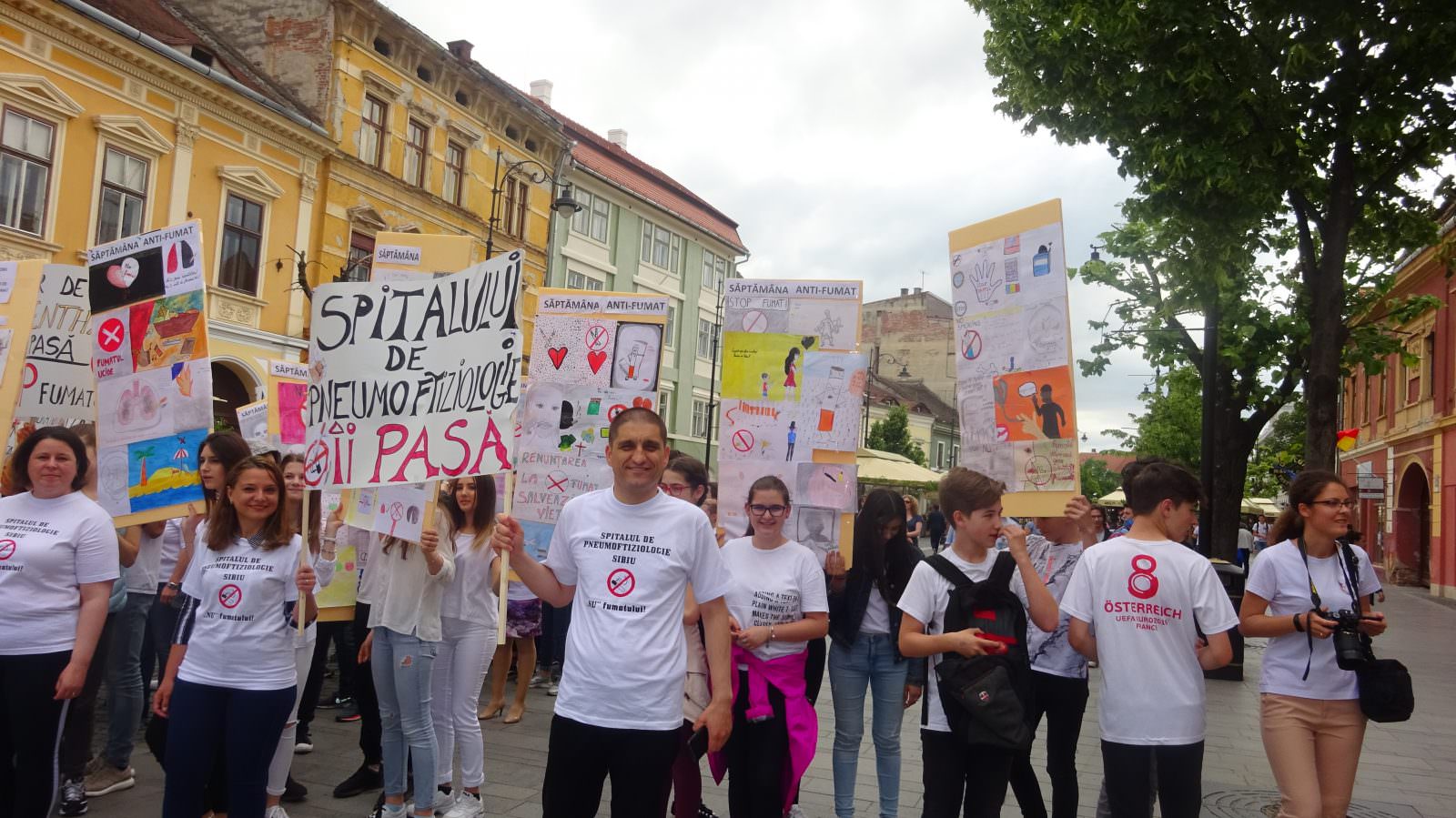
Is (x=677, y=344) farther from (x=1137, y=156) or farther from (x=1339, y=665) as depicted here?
(x=1339, y=665)

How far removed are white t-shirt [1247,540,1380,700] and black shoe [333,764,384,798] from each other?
462cm

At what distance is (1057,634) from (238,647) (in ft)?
11.9

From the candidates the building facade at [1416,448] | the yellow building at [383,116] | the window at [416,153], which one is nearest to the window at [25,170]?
the yellow building at [383,116]

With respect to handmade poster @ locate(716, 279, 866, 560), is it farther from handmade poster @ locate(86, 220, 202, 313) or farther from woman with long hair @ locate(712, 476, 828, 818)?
handmade poster @ locate(86, 220, 202, 313)

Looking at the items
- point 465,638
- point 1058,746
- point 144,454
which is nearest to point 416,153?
point 144,454

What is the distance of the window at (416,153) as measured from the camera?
27469mm

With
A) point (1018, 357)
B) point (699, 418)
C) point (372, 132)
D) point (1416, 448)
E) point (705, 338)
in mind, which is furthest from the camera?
point (705, 338)

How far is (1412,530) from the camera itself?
101 ft

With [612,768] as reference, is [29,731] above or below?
below

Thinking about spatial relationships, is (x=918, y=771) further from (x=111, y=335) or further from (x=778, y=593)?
(x=111, y=335)

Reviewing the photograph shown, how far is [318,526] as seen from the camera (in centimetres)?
474

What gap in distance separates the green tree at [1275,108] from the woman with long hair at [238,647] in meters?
7.33

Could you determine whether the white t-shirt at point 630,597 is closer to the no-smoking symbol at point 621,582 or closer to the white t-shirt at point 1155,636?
the no-smoking symbol at point 621,582

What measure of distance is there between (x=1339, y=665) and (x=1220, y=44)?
627 centimetres
